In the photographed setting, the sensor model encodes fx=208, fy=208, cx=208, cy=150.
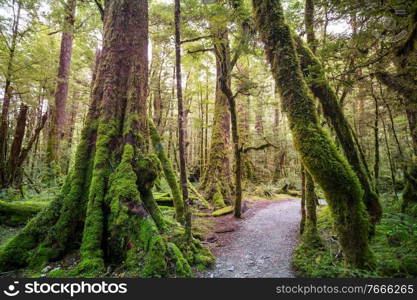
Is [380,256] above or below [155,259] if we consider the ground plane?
below

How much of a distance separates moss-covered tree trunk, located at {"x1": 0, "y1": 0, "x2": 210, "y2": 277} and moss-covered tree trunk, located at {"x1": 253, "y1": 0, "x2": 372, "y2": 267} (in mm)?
2676

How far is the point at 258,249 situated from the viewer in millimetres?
5742

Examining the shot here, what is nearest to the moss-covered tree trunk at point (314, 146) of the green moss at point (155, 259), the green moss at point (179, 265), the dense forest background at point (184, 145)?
the dense forest background at point (184, 145)

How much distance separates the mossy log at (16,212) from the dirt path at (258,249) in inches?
210

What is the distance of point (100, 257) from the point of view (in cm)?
380

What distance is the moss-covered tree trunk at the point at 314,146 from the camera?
3145mm

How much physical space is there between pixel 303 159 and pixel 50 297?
4.22m

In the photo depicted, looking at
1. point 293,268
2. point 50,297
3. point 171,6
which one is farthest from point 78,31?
point 293,268

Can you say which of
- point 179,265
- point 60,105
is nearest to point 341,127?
point 179,265

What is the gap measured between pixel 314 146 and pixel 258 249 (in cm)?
370

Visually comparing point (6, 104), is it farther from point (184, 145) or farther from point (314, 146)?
point (314, 146)

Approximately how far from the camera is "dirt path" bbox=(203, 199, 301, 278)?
14.7 ft

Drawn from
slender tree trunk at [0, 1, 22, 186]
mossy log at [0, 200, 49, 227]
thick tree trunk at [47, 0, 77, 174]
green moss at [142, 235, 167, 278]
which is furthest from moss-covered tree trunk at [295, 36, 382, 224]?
thick tree trunk at [47, 0, 77, 174]

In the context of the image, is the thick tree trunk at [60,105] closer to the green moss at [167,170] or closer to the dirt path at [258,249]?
the green moss at [167,170]
